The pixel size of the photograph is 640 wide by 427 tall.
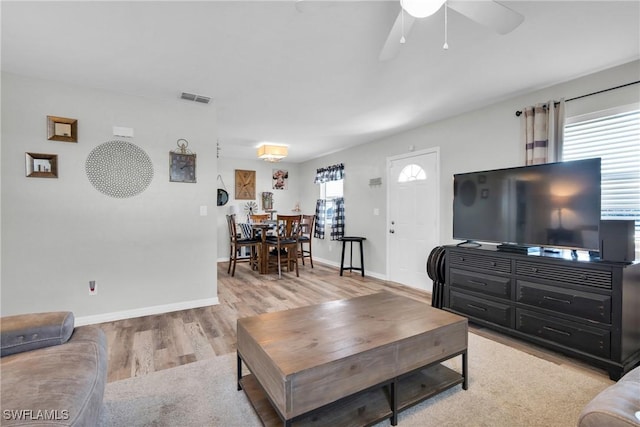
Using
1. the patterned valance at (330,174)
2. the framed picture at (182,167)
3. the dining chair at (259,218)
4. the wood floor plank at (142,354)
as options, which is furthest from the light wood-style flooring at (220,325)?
the patterned valance at (330,174)

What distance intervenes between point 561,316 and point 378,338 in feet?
5.68

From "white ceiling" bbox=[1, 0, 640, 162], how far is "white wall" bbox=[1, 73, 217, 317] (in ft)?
0.72

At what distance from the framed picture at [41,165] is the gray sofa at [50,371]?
1.96 metres

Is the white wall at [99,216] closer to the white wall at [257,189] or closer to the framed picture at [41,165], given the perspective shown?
the framed picture at [41,165]

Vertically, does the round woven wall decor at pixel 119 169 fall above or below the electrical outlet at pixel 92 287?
above

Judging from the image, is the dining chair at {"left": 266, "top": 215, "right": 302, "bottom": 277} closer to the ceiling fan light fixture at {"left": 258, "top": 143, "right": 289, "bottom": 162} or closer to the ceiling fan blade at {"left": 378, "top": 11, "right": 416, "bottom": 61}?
the ceiling fan light fixture at {"left": 258, "top": 143, "right": 289, "bottom": 162}

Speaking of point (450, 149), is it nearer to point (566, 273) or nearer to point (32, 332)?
point (566, 273)

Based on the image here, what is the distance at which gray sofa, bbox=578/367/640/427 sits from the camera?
0.94m

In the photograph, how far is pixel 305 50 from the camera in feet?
7.59

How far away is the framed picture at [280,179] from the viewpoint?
7.37 meters

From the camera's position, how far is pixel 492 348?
245 centimetres

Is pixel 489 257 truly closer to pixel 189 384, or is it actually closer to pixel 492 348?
pixel 492 348

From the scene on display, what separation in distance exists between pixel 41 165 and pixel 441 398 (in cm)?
392

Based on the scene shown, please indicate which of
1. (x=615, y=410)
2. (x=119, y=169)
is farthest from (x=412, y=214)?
(x=119, y=169)
